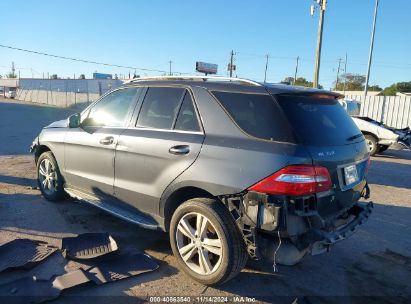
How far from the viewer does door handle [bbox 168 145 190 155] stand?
3656 mm

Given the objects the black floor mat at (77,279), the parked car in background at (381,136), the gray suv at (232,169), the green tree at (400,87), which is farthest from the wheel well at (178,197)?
the green tree at (400,87)

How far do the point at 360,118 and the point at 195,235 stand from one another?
1104 centimetres

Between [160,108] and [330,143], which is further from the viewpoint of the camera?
[160,108]

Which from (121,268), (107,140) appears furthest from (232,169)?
(107,140)

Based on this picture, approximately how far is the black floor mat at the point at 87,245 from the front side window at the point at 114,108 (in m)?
1.32

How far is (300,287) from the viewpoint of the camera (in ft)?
12.0

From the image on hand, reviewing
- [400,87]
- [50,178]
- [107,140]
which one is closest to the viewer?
[107,140]

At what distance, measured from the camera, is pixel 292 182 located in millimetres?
3033

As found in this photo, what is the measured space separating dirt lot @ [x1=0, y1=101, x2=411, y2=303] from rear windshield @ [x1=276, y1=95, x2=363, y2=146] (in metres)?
1.40

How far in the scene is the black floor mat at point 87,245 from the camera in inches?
156

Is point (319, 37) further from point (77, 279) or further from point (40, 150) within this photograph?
point (77, 279)

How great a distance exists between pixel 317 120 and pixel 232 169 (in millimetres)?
913

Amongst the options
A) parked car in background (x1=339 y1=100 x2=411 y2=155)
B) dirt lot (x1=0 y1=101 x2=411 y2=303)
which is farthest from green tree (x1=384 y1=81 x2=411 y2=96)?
dirt lot (x1=0 y1=101 x2=411 y2=303)

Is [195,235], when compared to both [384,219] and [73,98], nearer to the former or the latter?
[384,219]
